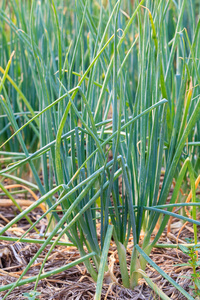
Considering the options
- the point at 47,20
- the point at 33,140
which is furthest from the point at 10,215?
the point at 47,20

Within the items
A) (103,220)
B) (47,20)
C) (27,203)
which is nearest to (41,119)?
(103,220)

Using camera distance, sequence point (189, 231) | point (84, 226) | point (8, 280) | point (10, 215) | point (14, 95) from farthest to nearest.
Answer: point (14, 95)
point (10, 215)
point (189, 231)
point (8, 280)
point (84, 226)

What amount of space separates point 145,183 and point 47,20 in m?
0.76

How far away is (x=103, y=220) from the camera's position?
2.40 feet

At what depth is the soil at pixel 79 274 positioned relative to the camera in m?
0.71

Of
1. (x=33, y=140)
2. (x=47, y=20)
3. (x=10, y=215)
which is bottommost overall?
(x=10, y=215)

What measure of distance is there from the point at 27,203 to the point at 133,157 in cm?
52

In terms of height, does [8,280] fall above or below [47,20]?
below

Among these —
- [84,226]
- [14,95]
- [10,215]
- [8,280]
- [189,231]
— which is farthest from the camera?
[14,95]

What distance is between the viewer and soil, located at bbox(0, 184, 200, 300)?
0.71 meters

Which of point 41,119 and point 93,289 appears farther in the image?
point 41,119

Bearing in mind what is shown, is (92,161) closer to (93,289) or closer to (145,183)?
(145,183)

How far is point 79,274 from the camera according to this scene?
2.63 feet

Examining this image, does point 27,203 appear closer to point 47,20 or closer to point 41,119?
point 41,119
